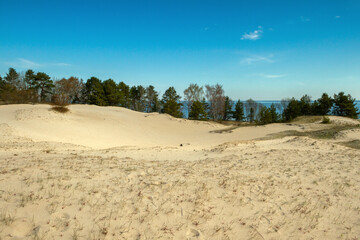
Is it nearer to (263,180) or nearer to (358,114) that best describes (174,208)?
(263,180)

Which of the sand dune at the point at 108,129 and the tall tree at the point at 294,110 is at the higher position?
the tall tree at the point at 294,110

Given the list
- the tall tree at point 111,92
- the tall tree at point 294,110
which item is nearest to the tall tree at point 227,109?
the tall tree at point 294,110

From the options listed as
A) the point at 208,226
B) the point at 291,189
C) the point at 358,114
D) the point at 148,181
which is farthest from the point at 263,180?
the point at 358,114

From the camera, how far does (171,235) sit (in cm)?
332

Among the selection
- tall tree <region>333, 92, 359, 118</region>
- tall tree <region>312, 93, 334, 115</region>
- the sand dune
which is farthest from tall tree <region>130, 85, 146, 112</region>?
tall tree <region>333, 92, 359, 118</region>

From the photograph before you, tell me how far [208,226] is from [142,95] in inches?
2326

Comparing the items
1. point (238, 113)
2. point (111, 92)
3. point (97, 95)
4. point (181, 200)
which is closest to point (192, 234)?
point (181, 200)

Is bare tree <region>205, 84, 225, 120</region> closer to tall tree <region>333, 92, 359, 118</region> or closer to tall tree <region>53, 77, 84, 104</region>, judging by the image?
tall tree <region>333, 92, 359, 118</region>

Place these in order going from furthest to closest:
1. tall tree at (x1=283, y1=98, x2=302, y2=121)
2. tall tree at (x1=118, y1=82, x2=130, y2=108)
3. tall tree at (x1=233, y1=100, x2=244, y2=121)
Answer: tall tree at (x1=233, y1=100, x2=244, y2=121) → tall tree at (x1=118, y1=82, x2=130, y2=108) → tall tree at (x1=283, y1=98, x2=302, y2=121)

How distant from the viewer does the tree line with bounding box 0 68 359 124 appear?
40656 mm

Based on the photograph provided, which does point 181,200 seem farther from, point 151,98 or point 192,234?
point 151,98

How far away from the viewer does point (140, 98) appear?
60719mm

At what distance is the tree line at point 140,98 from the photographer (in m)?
40.7

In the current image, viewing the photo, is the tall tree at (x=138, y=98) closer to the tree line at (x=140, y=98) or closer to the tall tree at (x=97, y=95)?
the tree line at (x=140, y=98)
